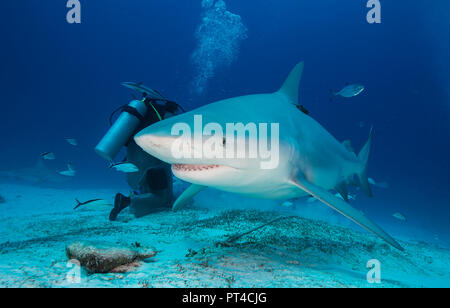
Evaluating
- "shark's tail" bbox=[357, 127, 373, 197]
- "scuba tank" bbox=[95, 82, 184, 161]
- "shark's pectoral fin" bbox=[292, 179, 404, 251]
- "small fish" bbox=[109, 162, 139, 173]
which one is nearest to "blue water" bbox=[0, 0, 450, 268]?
"shark's tail" bbox=[357, 127, 373, 197]

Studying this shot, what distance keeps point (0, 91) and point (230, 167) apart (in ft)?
230

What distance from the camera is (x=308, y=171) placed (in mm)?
3254

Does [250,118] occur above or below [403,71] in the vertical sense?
below

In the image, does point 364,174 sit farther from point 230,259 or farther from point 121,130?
point 121,130

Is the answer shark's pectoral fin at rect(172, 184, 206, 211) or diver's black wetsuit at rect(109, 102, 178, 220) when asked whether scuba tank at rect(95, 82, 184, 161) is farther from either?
shark's pectoral fin at rect(172, 184, 206, 211)

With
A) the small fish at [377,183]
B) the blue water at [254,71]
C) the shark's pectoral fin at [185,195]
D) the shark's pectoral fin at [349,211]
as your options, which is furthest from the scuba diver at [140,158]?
the blue water at [254,71]

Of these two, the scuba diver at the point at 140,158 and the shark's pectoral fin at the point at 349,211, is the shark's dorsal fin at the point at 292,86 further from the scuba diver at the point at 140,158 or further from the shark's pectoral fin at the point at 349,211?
the scuba diver at the point at 140,158

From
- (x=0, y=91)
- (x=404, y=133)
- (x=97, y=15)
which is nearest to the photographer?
(x=404, y=133)

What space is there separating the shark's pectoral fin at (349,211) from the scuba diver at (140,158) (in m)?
4.01

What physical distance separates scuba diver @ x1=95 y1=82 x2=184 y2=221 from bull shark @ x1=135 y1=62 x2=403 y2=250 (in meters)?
2.27

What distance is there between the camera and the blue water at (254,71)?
32.9 metres

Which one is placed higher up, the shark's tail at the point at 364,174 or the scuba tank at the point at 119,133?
the scuba tank at the point at 119,133

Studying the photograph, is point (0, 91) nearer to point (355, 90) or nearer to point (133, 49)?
point (133, 49)
